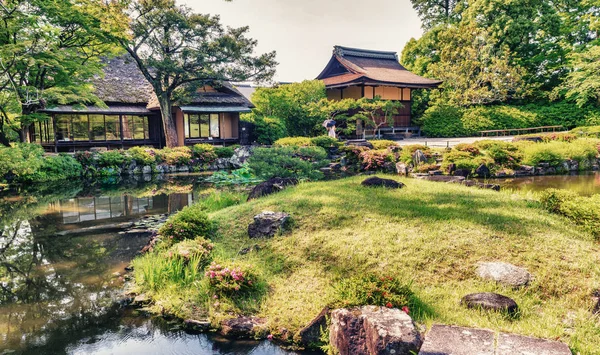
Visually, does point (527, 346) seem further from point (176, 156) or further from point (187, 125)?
point (187, 125)

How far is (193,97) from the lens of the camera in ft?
78.1

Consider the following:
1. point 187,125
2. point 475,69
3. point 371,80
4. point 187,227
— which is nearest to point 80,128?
point 187,125

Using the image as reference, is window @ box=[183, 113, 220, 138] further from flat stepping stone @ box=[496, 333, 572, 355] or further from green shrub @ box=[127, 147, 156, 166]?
flat stepping stone @ box=[496, 333, 572, 355]

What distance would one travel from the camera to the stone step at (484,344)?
2.99m

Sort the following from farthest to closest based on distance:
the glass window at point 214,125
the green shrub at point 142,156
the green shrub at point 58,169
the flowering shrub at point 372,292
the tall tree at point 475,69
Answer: the tall tree at point 475,69 < the glass window at point 214,125 < the green shrub at point 142,156 < the green shrub at point 58,169 < the flowering shrub at point 372,292

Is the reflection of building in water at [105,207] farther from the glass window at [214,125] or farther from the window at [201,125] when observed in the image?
the glass window at [214,125]

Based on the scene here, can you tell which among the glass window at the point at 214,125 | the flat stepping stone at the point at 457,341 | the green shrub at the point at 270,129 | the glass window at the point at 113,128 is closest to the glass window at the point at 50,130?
the glass window at the point at 113,128

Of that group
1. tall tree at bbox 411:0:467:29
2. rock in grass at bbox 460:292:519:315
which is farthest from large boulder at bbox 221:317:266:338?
tall tree at bbox 411:0:467:29

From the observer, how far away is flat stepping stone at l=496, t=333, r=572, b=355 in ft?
9.71

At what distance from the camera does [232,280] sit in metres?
4.92

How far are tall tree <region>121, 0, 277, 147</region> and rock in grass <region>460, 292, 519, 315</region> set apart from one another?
59.9ft

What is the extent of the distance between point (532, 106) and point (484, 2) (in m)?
8.26

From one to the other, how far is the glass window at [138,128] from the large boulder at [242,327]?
23.7m

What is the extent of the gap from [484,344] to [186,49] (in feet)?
64.4
